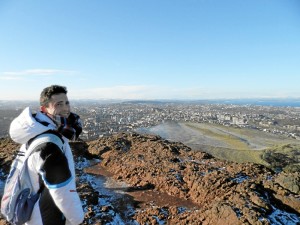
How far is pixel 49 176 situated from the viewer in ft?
8.17

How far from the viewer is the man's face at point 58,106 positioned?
9.30 ft

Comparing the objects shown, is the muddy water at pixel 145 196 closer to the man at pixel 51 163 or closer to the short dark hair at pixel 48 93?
the man at pixel 51 163

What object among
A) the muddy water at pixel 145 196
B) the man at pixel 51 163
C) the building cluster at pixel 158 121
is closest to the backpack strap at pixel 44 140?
the man at pixel 51 163

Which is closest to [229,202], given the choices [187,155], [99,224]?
[99,224]

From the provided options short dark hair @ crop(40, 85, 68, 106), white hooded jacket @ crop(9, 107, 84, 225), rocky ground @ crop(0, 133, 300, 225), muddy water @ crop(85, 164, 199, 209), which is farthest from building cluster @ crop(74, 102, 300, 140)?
white hooded jacket @ crop(9, 107, 84, 225)

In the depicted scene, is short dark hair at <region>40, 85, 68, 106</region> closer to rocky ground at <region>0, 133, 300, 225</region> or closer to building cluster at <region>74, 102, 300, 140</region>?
rocky ground at <region>0, 133, 300, 225</region>

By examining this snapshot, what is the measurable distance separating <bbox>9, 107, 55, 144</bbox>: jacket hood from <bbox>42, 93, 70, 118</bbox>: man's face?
14cm

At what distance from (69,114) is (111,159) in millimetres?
12625

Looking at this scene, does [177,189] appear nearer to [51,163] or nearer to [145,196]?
[145,196]

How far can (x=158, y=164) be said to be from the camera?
1336 cm

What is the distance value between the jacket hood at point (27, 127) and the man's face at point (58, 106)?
0.14m

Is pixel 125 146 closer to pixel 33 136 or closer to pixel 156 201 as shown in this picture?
pixel 156 201

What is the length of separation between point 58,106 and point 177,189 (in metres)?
8.79

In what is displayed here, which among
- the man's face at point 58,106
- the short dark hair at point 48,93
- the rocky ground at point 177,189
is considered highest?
the short dark hair at point 48,93
